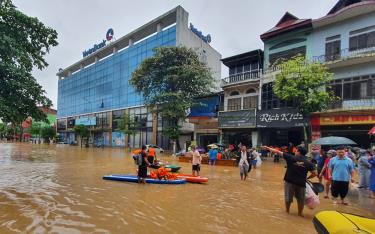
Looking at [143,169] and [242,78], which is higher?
[242,78]

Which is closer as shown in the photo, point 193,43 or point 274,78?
point 274,78

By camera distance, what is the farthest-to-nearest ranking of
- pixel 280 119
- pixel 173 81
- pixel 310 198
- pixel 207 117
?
pixel 207 117 → pixel 173 81 → pixel 280 119 → pixel 310 198

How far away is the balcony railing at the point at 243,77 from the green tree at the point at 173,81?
9.64 ft

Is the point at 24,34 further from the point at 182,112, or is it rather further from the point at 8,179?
the point at 182,112

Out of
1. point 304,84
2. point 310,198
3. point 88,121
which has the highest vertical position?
point 304,84

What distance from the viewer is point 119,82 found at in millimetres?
63406

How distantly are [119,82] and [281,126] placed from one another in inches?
1648

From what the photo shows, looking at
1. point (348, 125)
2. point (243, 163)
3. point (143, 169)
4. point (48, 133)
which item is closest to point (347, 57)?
point (348, 125)

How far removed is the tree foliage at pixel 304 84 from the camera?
23719 mm

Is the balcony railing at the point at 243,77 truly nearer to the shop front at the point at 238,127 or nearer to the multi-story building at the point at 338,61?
the multi-story building at the point at 338,61

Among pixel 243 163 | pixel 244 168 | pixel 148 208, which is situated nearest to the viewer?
pixel 148 208

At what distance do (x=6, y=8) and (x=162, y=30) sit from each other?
44184 mm

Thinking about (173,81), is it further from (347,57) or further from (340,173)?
(340,173)

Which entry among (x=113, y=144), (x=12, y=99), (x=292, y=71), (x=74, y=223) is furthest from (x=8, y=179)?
(x=113, y=144)
